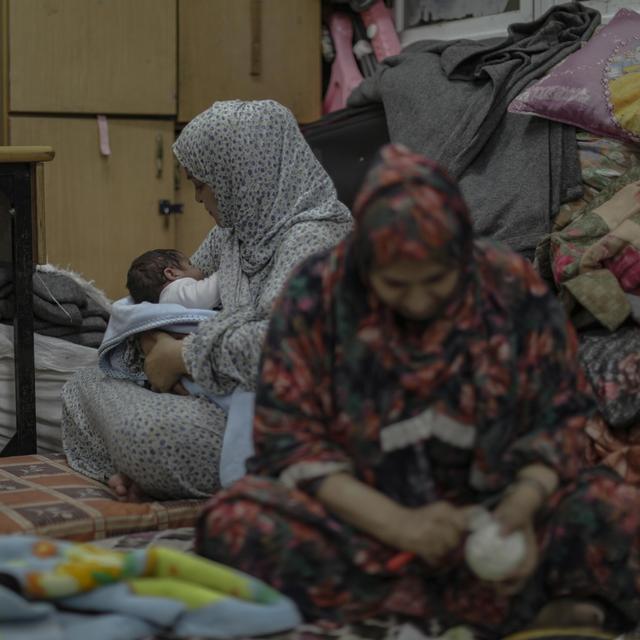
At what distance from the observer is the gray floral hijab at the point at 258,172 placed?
238 centimetres

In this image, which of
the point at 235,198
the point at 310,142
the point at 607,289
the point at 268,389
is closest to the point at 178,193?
the point at 310,142

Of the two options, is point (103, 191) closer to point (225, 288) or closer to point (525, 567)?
point (225, 288)

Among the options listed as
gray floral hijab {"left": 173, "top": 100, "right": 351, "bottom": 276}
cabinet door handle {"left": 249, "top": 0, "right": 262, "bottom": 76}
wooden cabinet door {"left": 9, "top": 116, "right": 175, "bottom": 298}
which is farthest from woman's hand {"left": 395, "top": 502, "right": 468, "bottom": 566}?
cabinet door handle {"left": 249, "top": 0, "right": 262, "bottom": 76}

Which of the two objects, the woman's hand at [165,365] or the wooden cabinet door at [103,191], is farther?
the wooden cabinet door at [103,191]

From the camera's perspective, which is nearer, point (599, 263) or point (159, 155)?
point (599, 263)

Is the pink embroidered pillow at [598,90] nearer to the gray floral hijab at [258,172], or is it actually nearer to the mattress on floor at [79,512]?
the gray floral hijab at [258,172]

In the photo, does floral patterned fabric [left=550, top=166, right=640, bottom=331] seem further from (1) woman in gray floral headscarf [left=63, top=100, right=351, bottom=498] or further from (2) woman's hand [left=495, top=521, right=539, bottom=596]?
(2) woman's hand [left=495, top=521, right=539, bottom=596]

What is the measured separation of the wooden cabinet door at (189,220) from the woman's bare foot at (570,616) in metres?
2.63

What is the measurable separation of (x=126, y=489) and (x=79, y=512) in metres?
0.19

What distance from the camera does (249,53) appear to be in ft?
13.1

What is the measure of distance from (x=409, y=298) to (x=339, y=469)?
261mm

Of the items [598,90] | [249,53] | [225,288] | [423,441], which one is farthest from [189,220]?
[423,441]

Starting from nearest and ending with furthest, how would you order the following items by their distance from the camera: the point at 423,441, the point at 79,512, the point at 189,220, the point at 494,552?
the point at 494,552, the point at 423,441, the point at 79,512, the point at 189,220

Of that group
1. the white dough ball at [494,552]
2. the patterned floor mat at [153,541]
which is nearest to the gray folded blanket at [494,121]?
the patterned floor mat at [153,541]
